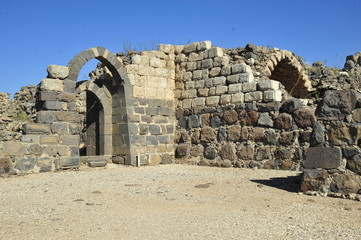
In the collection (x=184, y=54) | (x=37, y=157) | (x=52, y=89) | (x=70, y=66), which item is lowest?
(x=37, y=157)

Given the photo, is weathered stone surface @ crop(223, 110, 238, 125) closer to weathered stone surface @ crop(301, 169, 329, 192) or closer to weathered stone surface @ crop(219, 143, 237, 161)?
weathered stone surface @ crop(219, 143, 237, 161)

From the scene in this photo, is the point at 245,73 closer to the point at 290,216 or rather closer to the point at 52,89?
the point at 52,89

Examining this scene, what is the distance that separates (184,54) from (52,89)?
150 inches

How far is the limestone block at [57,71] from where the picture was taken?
843 cm

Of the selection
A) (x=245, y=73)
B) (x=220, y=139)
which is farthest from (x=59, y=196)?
(x=245, y=73)

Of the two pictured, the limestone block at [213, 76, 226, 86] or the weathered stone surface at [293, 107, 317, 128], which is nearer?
the weathered stone surface at [293, 107, 317, 128]

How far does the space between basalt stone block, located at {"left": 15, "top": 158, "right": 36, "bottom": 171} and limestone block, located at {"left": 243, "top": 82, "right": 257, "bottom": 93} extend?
197 inches

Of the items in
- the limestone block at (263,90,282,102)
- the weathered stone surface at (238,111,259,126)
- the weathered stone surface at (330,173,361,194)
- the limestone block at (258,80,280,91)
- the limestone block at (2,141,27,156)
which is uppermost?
the limestone block at (258,80,280,91)

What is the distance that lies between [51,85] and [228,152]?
4345 mm

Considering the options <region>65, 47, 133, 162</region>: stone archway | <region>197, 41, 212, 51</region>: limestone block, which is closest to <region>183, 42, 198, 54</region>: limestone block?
<region>197, 41, 212, 51</region>: limestone block

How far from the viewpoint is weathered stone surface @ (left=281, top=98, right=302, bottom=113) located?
8.08 meters

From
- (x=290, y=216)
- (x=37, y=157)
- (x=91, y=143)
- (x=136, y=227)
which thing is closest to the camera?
(x=136, y=227)

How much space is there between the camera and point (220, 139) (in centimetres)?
943

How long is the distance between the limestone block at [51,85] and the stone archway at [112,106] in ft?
3.09
